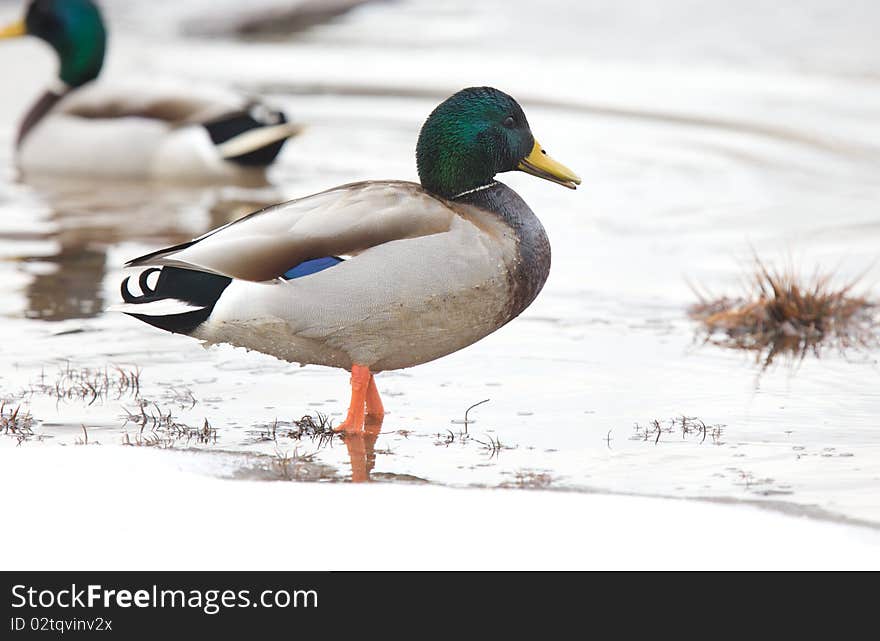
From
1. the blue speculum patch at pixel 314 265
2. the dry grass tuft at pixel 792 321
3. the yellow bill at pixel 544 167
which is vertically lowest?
the dry grass tuft at pixel 792 321

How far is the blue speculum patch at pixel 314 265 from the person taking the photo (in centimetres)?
462

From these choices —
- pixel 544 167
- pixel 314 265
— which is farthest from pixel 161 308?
pixel 544 167

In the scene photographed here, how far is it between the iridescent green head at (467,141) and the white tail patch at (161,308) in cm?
88

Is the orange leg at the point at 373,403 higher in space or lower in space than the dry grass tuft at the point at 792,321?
lower

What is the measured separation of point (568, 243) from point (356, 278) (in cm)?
336

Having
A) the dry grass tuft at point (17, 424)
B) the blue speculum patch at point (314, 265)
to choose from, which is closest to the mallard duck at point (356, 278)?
the blue speculum patch at point (314, 265)

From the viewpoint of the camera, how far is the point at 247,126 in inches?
385

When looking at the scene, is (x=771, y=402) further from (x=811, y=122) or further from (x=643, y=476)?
(x=811, y=122)

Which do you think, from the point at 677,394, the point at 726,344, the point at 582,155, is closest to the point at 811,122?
the point at 582,155

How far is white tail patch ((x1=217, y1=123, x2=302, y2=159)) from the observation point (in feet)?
31.5

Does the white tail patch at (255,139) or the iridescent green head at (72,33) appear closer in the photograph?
the white tail patch at (255,139)

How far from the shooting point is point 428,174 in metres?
4.94

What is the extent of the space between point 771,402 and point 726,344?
81 cm

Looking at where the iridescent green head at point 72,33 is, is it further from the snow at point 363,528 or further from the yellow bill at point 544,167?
the snow at point 363,528
